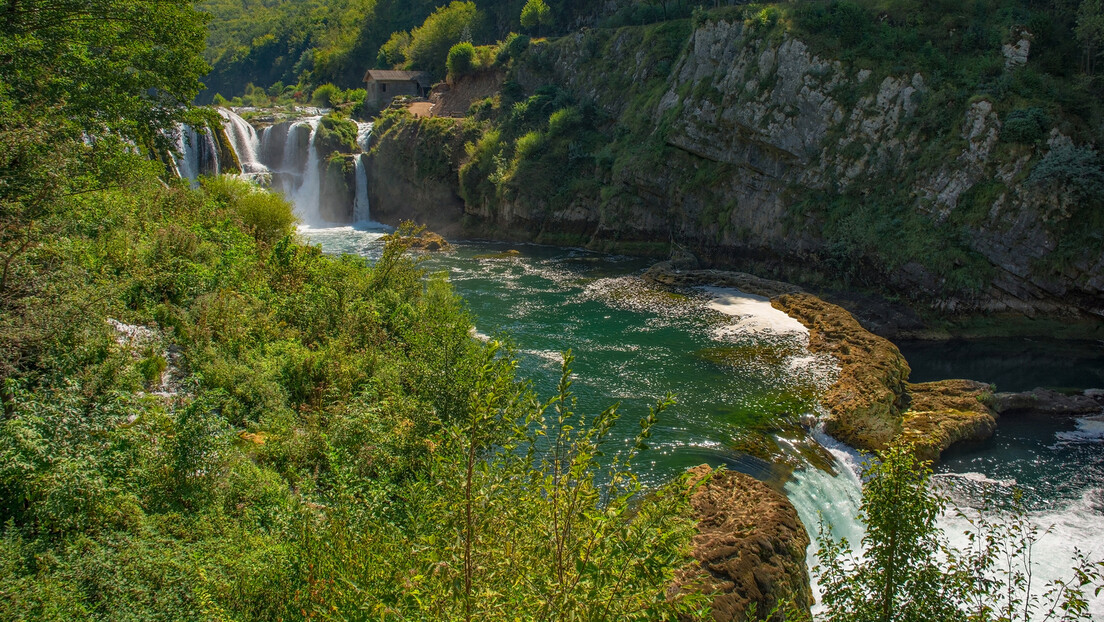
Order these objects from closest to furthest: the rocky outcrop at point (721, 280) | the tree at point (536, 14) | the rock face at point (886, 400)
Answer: the rock face at point (886, 400) → the rocky outcrop at point (721, 280) → the tree at point (536, 14)

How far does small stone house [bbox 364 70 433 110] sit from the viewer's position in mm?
58094

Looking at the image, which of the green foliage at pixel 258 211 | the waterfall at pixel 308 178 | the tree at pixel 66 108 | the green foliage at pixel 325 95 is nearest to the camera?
the tree at pixel 66 108

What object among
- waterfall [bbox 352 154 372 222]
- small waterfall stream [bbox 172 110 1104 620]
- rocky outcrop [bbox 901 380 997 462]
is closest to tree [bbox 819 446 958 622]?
small waterfall stream [bbox 172 110 1104 620]

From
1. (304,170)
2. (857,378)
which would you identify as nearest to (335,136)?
(304,170)

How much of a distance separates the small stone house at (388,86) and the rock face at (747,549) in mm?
54178

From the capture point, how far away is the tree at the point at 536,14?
53.7 meters

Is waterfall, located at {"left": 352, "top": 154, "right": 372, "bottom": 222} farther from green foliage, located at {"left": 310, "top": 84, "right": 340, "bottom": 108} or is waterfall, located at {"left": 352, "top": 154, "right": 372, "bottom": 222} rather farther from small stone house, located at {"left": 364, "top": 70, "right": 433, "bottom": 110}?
green foliage, located at {"left": 310, "top": 84, "right": 340, "bottom": 108}

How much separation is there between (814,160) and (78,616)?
1178 inches

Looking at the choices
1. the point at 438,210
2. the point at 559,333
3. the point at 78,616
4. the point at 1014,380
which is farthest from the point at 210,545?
the point at 438,210

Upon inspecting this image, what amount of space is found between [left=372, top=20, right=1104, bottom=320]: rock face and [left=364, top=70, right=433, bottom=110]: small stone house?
21134 millimetres

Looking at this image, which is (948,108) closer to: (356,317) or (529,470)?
(356,317)

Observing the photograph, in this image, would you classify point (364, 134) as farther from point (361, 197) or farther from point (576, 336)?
point (576, 336)

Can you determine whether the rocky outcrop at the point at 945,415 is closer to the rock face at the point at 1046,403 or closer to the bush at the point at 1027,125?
the rock face at the point at 1046,403

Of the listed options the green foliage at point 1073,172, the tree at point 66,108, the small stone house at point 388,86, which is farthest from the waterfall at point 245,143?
the green foliage at point 1073,172
